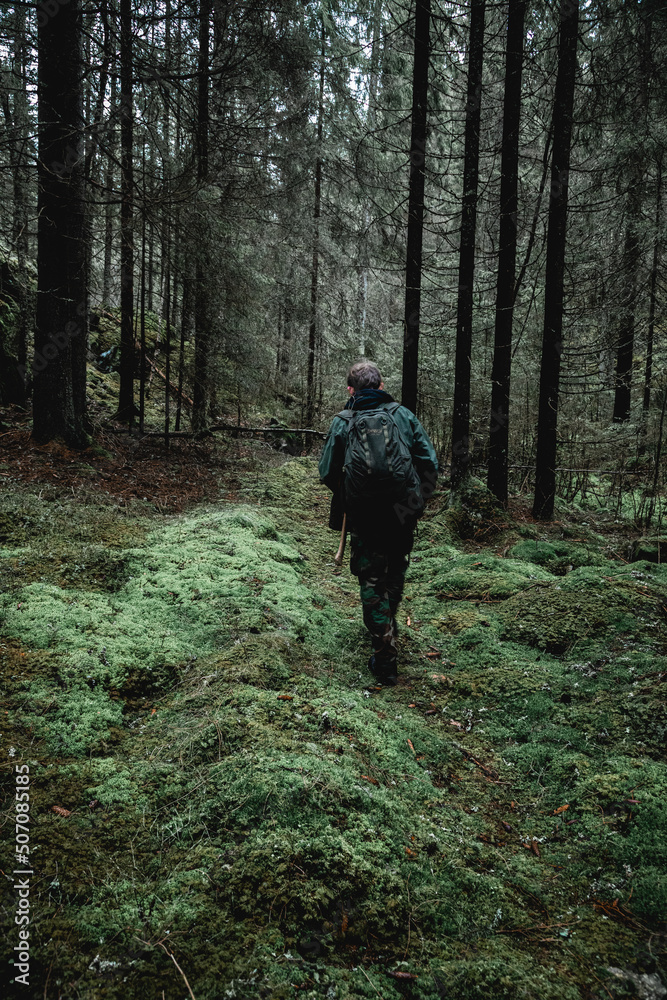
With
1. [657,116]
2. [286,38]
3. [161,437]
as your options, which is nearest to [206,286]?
[161,437]

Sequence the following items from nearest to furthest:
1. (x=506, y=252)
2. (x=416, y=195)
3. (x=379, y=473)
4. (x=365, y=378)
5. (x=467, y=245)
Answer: (x=379, y=473) < (x=365, y=378) < (x=416, y=195) < (x=506, y=252) < (x=467, y=245)

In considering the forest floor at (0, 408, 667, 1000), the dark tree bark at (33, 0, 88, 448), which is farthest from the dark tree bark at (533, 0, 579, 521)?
the dark tree bark at (33, 0, 88, 448)

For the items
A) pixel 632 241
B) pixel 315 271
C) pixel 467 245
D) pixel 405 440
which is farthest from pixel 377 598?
pixel 315 271

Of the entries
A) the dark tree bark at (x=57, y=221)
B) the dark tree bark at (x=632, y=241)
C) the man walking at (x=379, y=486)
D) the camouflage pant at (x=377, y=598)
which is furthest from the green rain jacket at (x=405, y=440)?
the dark tree bark at (x=632, y=241)

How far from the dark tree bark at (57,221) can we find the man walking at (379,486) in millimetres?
5575

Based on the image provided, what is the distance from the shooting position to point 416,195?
28.5 ft

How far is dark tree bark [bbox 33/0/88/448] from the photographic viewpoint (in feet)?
23.6

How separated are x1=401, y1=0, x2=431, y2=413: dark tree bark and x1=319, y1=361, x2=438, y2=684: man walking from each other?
13.9ft

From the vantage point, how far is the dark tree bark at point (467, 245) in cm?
905

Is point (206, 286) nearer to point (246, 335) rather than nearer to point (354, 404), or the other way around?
point (246, 335)

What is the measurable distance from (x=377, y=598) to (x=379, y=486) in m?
0.98

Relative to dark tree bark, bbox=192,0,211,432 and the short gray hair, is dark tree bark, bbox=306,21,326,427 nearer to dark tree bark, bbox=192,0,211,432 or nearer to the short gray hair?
dark tree bark, bbox=192,0,211,432

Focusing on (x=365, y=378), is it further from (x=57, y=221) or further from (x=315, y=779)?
(x=57, y=221)

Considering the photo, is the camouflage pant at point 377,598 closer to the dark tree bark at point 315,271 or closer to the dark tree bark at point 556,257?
the dark tree bark at point 556,257
